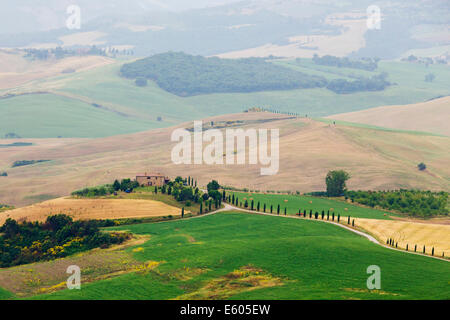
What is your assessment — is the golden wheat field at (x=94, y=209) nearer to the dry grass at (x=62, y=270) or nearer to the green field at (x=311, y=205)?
the green field at (x=311, y=205)

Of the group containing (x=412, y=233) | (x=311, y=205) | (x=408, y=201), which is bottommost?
(x=412, y=233)

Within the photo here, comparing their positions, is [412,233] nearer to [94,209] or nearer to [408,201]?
[408,201]

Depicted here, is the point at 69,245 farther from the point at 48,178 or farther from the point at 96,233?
the point at 48,178

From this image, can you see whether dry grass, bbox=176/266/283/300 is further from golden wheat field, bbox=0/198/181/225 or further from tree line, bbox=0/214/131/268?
golden wheat field, bbox=0/198/181/225

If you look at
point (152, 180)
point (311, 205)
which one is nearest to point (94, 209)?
point (152, 180)

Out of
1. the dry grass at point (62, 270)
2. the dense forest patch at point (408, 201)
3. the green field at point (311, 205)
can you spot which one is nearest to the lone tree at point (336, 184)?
the dense forest patch at point (408, 201)

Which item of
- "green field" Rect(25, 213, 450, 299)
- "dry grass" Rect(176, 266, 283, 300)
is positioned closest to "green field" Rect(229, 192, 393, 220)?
"green field" Rect(25, 213, 450, 299)
